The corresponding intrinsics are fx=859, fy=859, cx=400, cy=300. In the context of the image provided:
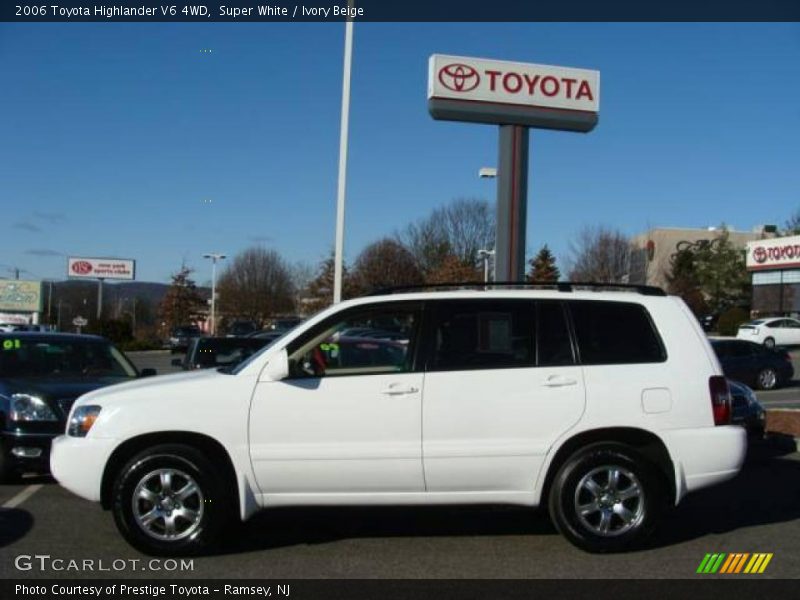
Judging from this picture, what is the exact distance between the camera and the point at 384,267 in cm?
5169

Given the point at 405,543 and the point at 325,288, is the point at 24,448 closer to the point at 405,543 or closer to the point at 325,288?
the point at 405,543

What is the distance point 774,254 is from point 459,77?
38.7 m

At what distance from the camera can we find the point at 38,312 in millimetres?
75000

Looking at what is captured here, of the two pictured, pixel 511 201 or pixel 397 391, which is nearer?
pixel 397 391

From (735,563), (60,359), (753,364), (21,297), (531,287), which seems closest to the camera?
(735,563)

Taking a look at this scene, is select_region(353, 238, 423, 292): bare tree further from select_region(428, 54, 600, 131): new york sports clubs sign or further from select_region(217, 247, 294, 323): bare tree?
select_region(428, 54, 600, 131): new york sports clubs sign

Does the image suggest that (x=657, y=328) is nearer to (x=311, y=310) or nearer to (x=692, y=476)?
(x=692, y=476)

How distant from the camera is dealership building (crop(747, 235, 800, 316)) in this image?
48.7 metres

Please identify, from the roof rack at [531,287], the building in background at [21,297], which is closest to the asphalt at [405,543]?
the roof rack at [531,287]

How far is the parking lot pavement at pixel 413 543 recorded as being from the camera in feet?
18.4

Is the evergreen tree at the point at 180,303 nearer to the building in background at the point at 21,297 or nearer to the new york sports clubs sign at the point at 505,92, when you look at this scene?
the building in background at the point at 21,297

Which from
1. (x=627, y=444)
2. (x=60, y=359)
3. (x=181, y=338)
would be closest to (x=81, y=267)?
(x=181, y=338)

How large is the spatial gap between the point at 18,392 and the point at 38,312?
72202 mm

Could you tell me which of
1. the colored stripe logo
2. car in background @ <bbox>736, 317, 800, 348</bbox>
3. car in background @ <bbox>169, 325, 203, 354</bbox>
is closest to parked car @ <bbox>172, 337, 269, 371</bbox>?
the colored stripe logo
